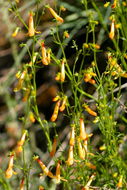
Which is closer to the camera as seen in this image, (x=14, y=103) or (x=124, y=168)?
(x=124, y=168)

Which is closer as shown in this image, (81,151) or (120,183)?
(120,183)

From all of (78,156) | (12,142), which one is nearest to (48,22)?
(12,142)

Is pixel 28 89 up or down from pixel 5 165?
up

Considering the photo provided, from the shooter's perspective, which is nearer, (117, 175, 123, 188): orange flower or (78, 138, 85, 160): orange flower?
(117, 175, 123, 188): orange flower

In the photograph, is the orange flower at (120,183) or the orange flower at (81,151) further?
the orange flower at (81,151)

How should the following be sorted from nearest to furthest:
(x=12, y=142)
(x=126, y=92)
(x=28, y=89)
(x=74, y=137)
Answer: (x=28, y=89)
(x=74, y=137)
(x=126, y=92)
(x=12, y=142)

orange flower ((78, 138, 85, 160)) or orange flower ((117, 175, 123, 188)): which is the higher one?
orange flower ((78, 138, 85, 160))

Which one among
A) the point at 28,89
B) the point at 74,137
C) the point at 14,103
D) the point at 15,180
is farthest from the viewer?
the point at 14,103

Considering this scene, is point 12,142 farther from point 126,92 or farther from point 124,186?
point 124,186

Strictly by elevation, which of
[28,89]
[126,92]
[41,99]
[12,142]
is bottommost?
[12,142]

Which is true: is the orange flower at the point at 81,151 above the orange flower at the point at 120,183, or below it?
above
